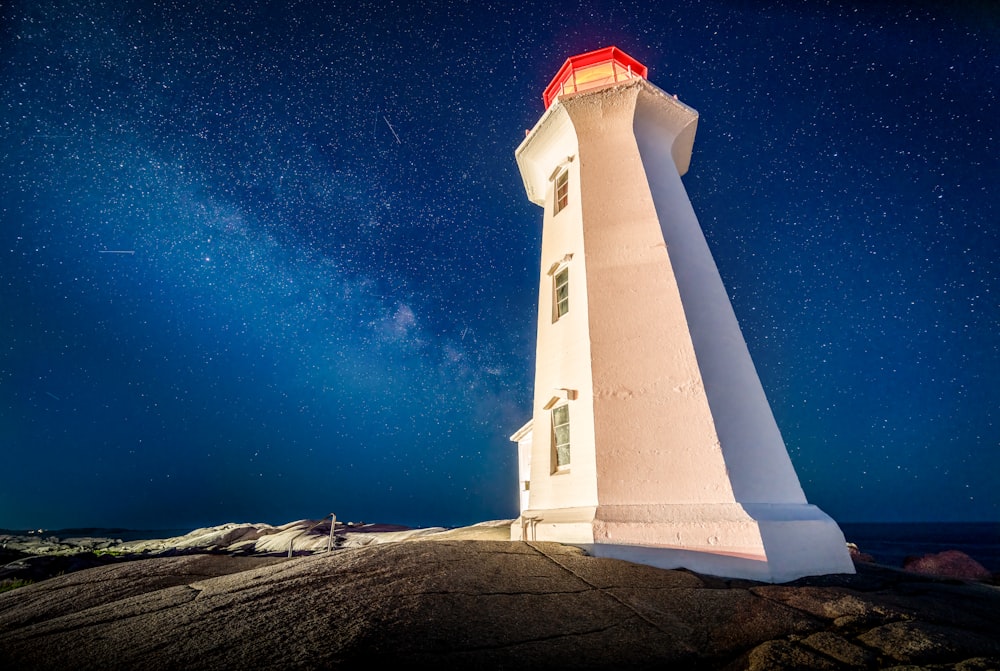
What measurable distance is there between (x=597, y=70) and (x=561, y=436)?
9.74 m

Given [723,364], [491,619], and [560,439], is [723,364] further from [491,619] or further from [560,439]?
[491,619]

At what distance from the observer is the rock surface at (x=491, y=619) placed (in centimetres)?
329

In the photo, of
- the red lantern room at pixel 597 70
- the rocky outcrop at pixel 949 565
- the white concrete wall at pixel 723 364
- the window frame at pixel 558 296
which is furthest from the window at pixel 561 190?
the rocky outcrop at pixel 949 565

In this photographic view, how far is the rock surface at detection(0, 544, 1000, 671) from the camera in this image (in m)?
3.29

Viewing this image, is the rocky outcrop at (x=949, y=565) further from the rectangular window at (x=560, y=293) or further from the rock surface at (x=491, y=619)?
the rectangular window at (x=560, y=293)

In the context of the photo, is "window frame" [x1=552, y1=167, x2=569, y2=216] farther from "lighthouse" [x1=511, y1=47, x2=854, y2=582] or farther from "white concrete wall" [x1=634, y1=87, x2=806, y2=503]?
"white concrete wall" [x1=634, y1=87, x2=806, y2=503]

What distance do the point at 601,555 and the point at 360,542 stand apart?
55.9 ft

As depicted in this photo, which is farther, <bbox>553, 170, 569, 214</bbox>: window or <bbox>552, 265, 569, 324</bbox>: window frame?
<bbox>553, 170, 569, 214</bbox>: window

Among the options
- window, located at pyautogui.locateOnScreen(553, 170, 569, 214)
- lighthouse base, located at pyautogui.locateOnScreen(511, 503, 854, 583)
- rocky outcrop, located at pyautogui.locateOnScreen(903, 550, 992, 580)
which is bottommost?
rocky outcrop, located at pyautogui.locateOnScreen(903, 550, 992, 580)

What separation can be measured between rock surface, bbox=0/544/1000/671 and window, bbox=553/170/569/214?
7302 mm

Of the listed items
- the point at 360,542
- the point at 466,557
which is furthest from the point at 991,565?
the point at 466,557

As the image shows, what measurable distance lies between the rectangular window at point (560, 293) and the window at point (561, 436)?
1977mm

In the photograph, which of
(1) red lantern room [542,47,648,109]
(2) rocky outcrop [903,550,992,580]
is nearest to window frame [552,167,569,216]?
(1) red lantern room [542,47,648,109]

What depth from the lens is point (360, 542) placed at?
19.8 metres
